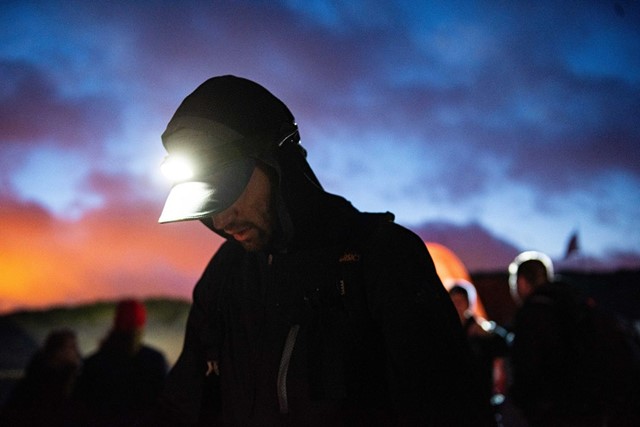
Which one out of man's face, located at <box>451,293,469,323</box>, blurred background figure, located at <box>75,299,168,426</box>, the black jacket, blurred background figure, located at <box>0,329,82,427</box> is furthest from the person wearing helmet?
man's face, located at <box>451,293,469,323</box>

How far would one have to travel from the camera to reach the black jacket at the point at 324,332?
59.6 inches

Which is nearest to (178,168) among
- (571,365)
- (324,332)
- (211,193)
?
(211,193)

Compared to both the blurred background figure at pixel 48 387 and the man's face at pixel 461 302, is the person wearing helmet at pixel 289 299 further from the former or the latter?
the man's face at pixel 461 302

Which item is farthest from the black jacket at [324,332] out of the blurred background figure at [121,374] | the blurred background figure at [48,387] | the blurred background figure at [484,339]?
the blurred background figure at [48,387]

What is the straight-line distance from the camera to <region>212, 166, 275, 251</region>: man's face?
1.90m

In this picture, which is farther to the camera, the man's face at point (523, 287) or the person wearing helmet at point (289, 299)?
the man's face at point (523, 287)

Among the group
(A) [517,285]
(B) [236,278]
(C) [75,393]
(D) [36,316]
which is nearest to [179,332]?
(D) [36,316]

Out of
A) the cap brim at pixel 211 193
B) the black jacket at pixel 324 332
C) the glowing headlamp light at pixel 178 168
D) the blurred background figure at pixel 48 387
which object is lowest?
the blurred background figure at pixel 48 387

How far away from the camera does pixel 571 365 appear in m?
4.02

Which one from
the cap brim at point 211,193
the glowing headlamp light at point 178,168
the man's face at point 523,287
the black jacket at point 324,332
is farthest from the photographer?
the man's face at point 523,287

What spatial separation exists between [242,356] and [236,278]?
305mm

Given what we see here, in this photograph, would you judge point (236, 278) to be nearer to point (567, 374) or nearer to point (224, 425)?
point (224, 425)

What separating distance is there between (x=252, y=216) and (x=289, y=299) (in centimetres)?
33

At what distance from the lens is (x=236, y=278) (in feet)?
6.63
